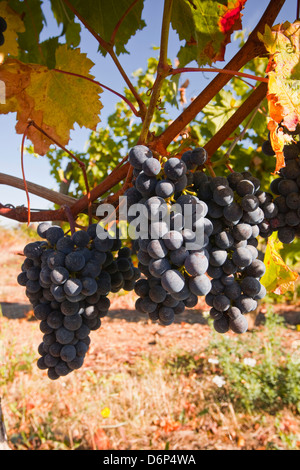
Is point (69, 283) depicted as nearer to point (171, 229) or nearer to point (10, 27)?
point (171, 229)

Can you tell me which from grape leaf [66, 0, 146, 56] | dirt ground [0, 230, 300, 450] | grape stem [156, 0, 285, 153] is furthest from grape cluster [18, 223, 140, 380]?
grape leaf [66, 0, 146, 56]

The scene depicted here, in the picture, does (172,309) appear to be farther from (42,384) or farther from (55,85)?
(42,384)

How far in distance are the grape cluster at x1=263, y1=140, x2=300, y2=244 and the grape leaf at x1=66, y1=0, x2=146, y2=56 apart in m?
Result: 0.88

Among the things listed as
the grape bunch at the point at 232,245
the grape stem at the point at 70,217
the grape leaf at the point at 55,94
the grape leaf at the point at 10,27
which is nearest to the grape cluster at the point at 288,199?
the grape bunch at the point at 232,245

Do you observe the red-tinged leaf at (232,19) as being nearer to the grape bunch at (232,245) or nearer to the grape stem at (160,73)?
the grape stem at (160,73)

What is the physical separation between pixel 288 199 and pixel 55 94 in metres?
0.83

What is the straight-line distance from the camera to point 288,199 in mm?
746

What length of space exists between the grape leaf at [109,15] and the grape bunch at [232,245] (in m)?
0.91

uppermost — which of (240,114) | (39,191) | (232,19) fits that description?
(232,19)

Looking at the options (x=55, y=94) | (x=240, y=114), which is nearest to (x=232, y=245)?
(x=240, y=114)

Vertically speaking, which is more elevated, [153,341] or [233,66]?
[233,66]

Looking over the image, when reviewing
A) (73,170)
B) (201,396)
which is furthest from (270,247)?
(73,170)

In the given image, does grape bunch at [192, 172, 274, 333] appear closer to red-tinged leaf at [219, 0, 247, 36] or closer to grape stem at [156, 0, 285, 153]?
grape stem at [156, 0, 285, 153]

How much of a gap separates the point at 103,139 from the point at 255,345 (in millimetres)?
4239
